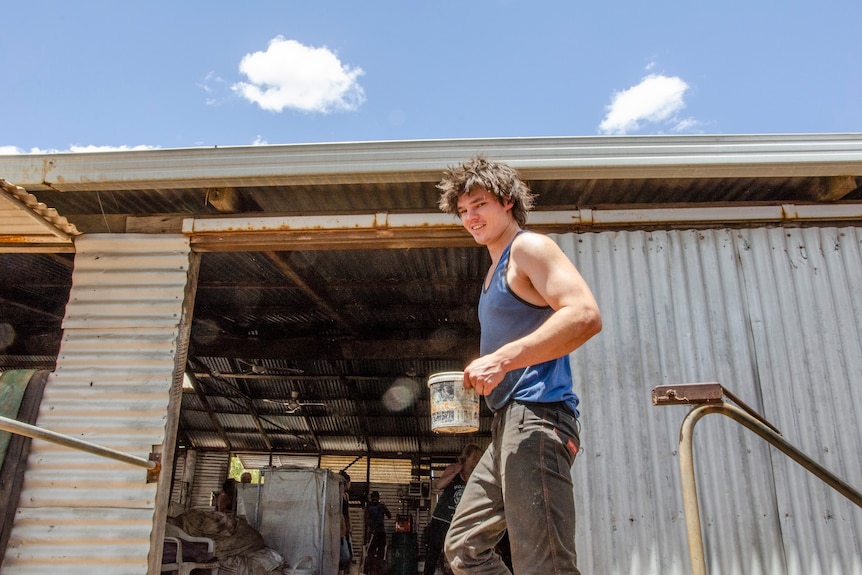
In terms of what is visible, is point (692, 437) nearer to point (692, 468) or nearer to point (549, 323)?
point (692, 468)

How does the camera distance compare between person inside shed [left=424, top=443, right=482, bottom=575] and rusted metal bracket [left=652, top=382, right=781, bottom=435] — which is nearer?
rusted metal bracket [left=652, top=382, right=781, bottom=435]

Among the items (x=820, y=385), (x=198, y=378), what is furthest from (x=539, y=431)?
(x=198, y=378)

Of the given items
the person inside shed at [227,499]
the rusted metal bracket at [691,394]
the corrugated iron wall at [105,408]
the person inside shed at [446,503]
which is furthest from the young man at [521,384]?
the person inside shed at [227,499]

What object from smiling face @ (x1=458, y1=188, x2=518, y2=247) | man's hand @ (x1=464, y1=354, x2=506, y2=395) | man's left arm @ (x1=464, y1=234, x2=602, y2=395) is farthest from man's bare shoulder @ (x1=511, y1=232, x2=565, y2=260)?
man's hand @ (x1=464, y1=354, x2=506, y2=395)

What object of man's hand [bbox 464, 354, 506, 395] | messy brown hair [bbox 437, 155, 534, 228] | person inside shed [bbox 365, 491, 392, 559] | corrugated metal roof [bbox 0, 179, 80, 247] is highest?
corrugated metal roof [bbox 0, 179, 80, 247]

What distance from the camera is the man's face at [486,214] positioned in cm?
261

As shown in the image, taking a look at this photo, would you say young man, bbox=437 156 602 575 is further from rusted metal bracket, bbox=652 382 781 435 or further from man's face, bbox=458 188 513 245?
rusted metal bracket, bbox=652 382 781 435

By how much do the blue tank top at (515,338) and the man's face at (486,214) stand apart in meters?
0.15

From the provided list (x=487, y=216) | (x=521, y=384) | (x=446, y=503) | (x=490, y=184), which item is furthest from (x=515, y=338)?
(x=446, y=503)

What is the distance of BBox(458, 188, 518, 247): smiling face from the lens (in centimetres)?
261

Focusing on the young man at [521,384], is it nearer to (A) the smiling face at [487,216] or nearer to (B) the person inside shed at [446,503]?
(A) the smiling face at [487,216]

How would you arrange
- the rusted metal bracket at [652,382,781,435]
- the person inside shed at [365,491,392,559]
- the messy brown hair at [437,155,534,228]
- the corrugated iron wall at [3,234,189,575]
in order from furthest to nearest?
the person inside shed at [365,491,392,559], the corrugated iron wall at [3,234,189,575], the messy brown hair at [437,155,534,228], the rusted metal bracket at [652,382,781,435]

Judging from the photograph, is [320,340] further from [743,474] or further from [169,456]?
[743,474]

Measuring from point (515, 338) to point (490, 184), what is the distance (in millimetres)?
623
